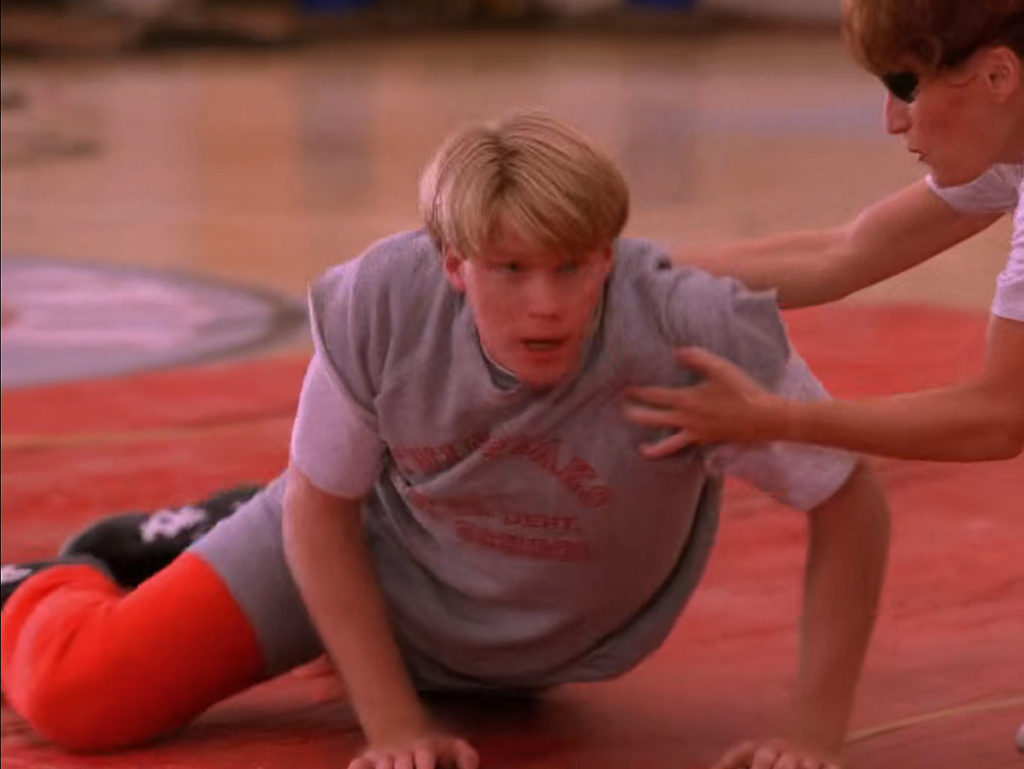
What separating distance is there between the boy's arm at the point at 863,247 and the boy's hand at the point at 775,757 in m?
0.55

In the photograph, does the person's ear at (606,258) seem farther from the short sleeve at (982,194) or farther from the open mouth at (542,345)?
the short sleeve at (982,194)

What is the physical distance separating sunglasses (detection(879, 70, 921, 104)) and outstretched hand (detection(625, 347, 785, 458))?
0.30 meters

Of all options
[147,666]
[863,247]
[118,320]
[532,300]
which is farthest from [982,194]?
[118,320]

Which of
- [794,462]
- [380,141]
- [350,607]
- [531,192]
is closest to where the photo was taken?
[531,192]

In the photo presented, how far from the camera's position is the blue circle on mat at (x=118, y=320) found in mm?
4398

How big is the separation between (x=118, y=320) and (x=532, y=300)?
295 cm

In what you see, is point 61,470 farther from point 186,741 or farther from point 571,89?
point 571,89

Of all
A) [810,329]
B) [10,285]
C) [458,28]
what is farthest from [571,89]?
[810,329]

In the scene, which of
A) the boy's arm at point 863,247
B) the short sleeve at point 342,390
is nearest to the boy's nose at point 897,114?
the boy's arm at point 863,247

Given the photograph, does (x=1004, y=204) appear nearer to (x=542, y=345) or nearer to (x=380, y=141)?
(x=542, y=345)

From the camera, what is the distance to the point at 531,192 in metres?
2.01

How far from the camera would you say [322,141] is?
818 cm

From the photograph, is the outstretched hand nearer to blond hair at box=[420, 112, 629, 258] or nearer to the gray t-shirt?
the gray t-shirt

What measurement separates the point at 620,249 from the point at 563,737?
21.2 inches
